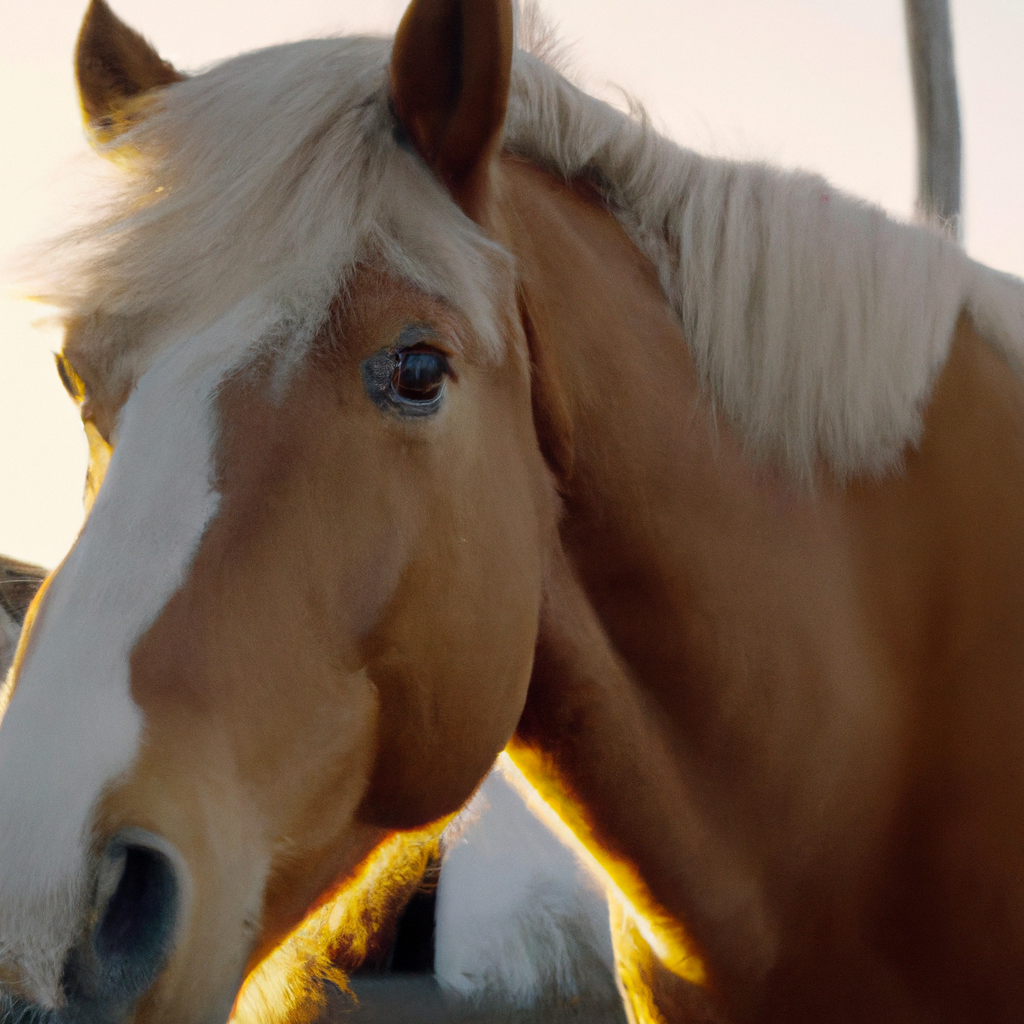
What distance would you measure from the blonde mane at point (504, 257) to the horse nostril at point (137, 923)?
0.61m

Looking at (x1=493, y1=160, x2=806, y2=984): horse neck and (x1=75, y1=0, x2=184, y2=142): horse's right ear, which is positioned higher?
(x1=75, y1=0, x2=184, y2=142): horse's right ear

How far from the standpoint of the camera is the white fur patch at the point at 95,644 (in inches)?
38.7

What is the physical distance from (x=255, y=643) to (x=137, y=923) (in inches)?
12.8

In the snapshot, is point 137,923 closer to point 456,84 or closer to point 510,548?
point 510,548

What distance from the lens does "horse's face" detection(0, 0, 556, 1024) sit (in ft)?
3.36

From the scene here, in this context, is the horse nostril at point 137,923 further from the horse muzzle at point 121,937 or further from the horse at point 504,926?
the horse at point 504,926

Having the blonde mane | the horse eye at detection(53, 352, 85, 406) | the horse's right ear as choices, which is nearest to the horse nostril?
the blonde mane

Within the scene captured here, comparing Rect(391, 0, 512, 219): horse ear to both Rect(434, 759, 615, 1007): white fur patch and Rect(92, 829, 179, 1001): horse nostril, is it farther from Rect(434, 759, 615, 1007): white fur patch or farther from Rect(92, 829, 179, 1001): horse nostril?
Rect(434, 759, 615, 1007): white fur patch

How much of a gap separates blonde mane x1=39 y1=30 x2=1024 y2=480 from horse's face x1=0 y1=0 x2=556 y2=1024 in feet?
0.18

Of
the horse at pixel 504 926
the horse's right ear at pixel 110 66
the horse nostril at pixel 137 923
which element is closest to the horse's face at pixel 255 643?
the horse nostril at pixel 137 923

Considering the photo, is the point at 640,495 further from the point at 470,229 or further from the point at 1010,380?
the point at 1010,380

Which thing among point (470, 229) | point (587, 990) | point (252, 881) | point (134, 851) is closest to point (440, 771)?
point (252, 881)

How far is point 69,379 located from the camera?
1.56m

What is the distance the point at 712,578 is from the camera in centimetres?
163
